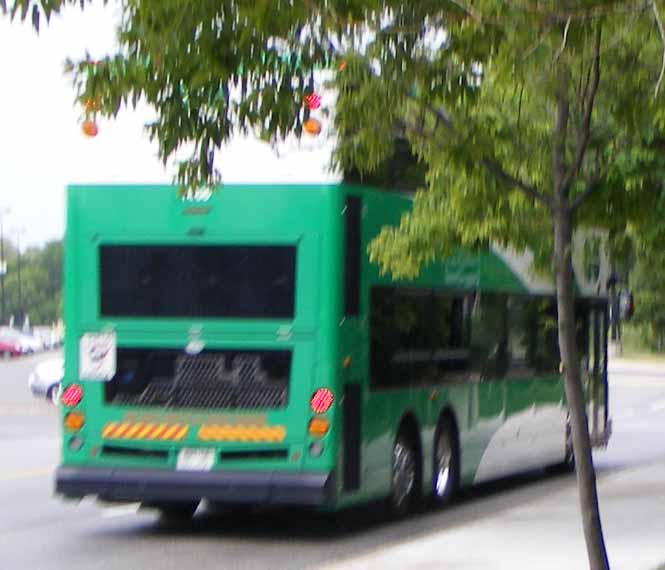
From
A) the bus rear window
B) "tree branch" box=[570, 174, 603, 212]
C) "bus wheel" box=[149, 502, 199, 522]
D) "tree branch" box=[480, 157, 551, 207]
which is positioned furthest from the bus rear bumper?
"tree branch" box=[480, 157, 551, 207]

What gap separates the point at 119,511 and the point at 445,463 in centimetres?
331

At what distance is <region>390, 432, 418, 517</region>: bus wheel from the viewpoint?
14.7 m

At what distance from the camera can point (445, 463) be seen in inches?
637

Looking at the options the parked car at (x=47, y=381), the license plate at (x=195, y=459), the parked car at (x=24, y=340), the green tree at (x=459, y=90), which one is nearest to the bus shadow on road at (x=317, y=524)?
the license plate at (x=195, y=459)

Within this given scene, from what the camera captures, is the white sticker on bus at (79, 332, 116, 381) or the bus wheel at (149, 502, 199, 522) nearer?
the white sticker on bus at (79, 332, 116, 381)

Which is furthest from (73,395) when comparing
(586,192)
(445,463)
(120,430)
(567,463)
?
(567,463)

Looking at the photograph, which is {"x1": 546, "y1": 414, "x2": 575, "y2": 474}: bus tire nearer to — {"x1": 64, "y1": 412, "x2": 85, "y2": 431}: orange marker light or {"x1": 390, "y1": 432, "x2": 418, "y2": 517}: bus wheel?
{"x1": 390, "y1": 432, "x2": 418, "y2": 517}: bus wheel

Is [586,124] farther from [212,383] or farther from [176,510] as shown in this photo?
[176,510]

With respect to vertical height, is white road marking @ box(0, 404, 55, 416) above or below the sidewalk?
below

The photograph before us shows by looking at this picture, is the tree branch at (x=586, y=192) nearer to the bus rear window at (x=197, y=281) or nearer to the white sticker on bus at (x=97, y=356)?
the bus rear window at (x=197, y=281)

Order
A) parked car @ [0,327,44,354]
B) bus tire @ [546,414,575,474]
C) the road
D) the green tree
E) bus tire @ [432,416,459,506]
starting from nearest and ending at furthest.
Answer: the green tree
the road
bus tire @ [432,416,459,506]
bus tire @ [546,414,575,474]
parked car @ [0,327,44,354]

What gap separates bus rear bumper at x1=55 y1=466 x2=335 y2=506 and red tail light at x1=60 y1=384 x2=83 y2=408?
546mm

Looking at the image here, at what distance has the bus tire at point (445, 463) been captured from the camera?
52.0 ft

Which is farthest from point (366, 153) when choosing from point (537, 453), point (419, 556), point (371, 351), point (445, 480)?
point (537, 453)
